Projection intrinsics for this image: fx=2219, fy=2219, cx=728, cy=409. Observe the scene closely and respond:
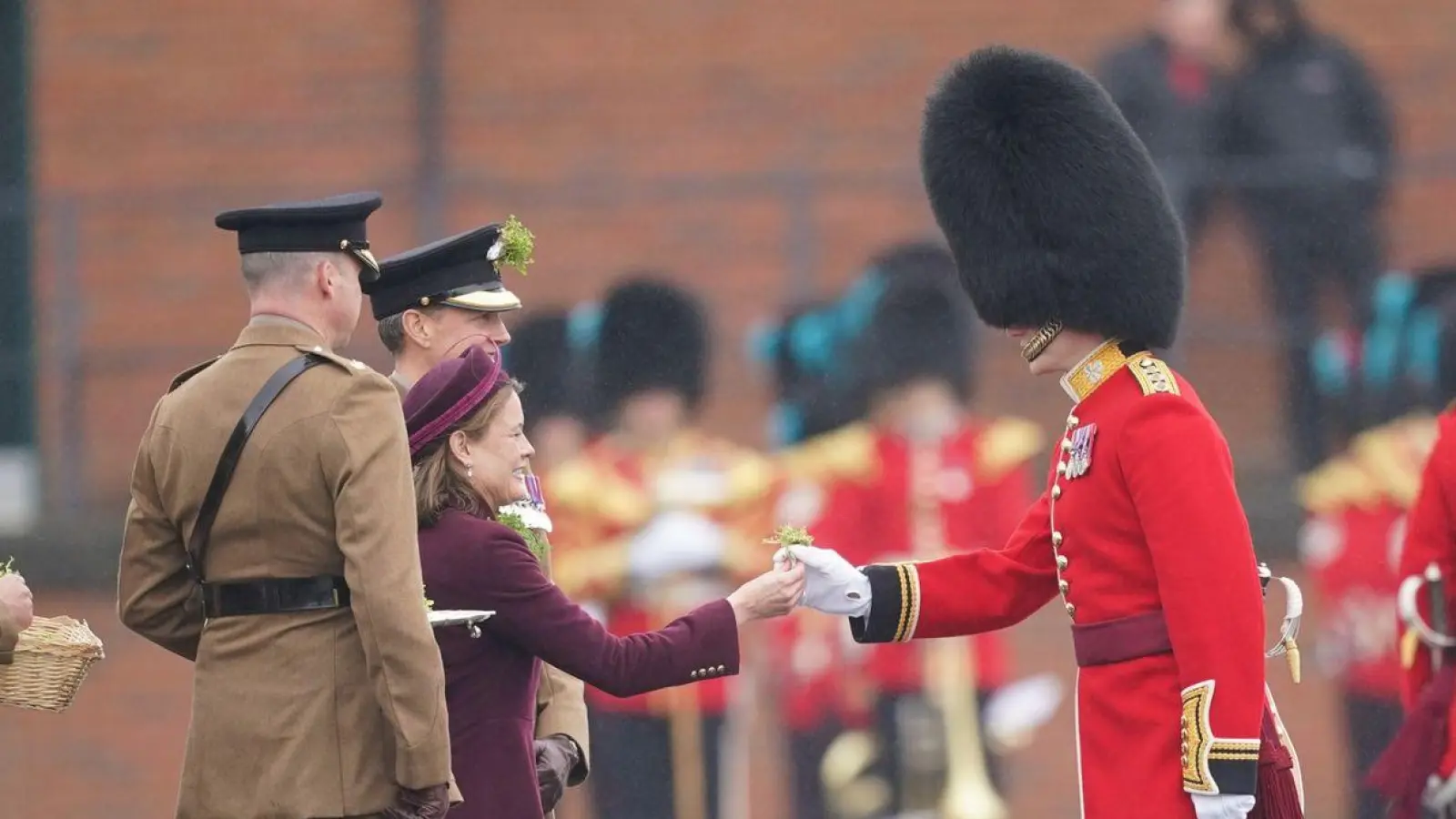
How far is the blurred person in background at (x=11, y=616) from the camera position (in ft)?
10.7

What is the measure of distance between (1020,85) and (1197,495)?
2.49ft

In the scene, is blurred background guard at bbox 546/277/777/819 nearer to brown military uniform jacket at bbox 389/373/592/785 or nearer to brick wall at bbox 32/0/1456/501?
brick wall at bbox 32/0/1456/501

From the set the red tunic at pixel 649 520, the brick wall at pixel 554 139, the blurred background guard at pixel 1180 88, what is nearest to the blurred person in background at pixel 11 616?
the red tunic at pixel 649 520

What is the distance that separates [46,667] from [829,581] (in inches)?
47.0

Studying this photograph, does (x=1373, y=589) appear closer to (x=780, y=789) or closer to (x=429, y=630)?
(x=780, y=789)

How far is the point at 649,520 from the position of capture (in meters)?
6.30

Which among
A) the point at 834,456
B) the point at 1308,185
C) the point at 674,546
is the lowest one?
the point at 674,546

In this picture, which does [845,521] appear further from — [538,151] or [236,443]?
[236,443]

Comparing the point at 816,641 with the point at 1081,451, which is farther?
the point at 816,641

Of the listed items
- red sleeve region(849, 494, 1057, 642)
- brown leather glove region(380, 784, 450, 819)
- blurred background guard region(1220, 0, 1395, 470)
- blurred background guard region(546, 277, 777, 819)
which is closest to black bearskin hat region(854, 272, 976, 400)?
blurred background guard region(546, 277, 777, 819)

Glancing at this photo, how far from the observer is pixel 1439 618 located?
456cm

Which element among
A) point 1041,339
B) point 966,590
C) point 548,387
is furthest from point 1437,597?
point 548,387

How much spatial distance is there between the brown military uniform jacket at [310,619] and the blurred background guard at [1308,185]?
439 centimetres

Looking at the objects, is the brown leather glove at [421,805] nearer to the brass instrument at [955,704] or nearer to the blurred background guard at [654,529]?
the blurred background guard at [654,529]
